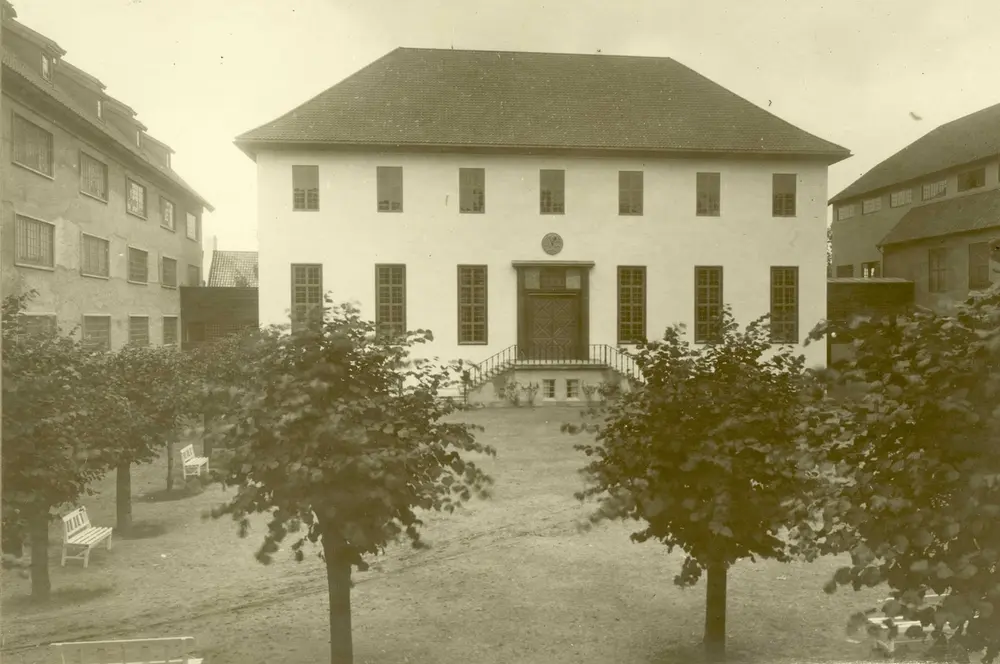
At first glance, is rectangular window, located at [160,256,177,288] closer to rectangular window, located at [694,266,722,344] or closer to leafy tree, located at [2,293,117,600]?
leafy tree, located at [2,293,117,600]

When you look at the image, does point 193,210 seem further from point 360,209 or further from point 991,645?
point 991,645

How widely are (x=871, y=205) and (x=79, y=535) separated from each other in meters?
9.93

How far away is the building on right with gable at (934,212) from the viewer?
22.9 feet

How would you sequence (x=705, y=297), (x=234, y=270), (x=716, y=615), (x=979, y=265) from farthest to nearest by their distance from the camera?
(x=234, y=270), (x=705, y=297), (x=979, y=265), (x=716, y=615)

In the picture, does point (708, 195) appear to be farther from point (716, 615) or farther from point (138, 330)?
point (138, 330)

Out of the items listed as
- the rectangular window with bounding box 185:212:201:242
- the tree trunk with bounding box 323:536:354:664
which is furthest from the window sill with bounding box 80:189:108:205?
the tree trunk with bounding box 323:536:354:664

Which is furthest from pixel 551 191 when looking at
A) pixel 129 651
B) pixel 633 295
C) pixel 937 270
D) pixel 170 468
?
pixel 129 651

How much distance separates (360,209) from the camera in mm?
8688

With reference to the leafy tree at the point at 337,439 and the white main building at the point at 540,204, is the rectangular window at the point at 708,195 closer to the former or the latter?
the white main building at the point at 540,204

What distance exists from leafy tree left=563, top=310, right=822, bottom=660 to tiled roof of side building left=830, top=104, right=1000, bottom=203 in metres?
3.19

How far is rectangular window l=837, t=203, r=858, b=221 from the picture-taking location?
28.2ft

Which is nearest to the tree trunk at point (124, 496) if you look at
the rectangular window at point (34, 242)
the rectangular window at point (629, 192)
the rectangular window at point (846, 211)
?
the rectangular window at point (34, 242)

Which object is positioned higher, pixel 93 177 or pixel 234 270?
pixel 93 177

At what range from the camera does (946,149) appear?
7473 mm
